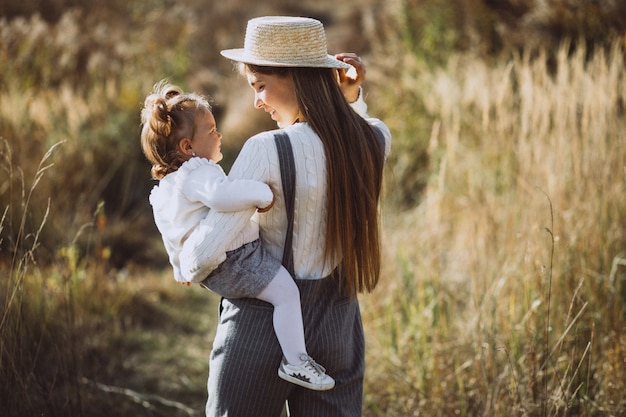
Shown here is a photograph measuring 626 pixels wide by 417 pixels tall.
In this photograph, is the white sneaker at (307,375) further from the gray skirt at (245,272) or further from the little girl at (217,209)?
the gray skirt at (245,272)

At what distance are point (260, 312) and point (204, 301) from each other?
337cm

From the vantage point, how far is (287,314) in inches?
71.7

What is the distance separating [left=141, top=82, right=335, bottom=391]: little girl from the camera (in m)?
1.78

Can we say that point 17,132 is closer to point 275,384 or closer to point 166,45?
point 275,384

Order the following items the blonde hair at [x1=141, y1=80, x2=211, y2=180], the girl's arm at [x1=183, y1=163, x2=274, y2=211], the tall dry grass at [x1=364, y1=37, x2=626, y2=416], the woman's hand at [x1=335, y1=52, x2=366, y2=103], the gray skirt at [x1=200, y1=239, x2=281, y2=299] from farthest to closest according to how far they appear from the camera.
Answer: the tall dry grass at [x1=364, y1=37, x2=626, y2=416], the woman's hand at [x1=335, y1=52, x2=366, y2=103], the blonde hair at [x1=141, y1=80, x2=211, y2=180], the gray skirt at [x1=200, y1=239, x2=281, y2=299], the girl's arm at [x1=183, y1=163, x2=274, y2=211]

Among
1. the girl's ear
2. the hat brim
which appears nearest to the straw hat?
the hat brim

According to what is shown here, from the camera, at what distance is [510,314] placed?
296 centimetres

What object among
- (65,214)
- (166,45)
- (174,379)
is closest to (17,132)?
(65,214)

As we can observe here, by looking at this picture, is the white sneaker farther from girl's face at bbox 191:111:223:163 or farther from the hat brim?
the hat brim

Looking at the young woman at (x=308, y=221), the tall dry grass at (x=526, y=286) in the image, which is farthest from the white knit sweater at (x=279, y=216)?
the tall dry grass at (x=526, y=286)

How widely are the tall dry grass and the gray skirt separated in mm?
1101

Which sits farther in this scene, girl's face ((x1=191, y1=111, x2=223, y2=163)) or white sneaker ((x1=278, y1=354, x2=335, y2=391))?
girl's face ((x1=191, y1=111, x2=223, y2=163))

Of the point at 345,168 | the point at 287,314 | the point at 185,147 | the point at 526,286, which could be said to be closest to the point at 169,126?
the point at 185,147

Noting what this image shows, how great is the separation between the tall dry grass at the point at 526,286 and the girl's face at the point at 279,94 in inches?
46.1
